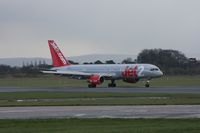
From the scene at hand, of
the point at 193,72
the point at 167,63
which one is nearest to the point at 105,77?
the point at 193,72

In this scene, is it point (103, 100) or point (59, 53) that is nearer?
point (103, 100)

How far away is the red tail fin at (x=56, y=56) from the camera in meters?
88.4

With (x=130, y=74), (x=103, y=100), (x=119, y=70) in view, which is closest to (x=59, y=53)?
(x=119, y=70)

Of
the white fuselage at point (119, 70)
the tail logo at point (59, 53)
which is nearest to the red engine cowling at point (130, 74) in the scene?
the white fuselage at point (119, 70)

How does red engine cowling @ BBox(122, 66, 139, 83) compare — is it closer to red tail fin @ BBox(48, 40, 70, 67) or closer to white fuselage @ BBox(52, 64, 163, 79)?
white fuselage @ BBox(52, 64, 163, 79)

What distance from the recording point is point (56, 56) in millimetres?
89500

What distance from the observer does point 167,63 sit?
7589 inches
